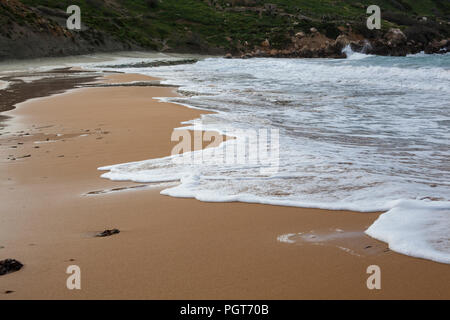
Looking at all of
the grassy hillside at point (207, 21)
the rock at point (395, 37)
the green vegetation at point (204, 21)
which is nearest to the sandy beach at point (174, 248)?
the grassy hillside at point (207, 21)

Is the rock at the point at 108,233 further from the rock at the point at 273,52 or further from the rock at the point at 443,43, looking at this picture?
the rock at the point at 443,43

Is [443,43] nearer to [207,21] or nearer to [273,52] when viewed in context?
[273,52]

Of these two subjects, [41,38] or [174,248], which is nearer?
[174,248]

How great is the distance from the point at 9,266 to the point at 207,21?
62.6 metres

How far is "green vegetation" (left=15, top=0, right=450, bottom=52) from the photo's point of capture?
54312mm

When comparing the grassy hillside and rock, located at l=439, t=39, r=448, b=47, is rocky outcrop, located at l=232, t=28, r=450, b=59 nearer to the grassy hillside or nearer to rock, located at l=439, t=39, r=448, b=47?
rock, located at l=439, t=39, r=448, b=47

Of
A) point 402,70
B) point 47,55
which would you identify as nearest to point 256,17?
point 47,55

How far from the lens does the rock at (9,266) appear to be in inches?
108

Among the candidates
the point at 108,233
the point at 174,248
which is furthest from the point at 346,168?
the point at 108,233

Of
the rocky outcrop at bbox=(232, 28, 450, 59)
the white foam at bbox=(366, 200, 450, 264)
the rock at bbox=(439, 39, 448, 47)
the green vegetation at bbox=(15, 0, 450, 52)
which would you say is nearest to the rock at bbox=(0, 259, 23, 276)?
the white foam at bbox=(366, 200, 450, 264)

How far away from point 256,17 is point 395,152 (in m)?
65.7

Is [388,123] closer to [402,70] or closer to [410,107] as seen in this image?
[410,107]

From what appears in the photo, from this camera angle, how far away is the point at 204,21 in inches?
2472

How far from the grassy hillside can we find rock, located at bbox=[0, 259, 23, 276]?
4979cm
